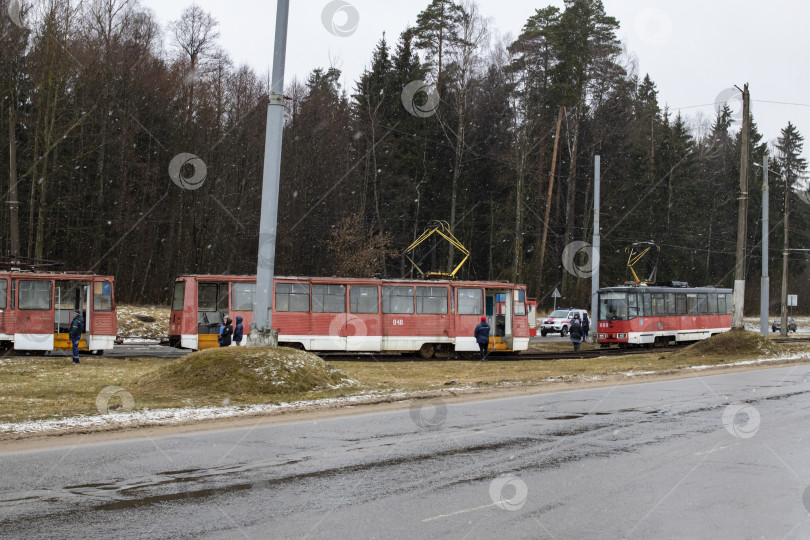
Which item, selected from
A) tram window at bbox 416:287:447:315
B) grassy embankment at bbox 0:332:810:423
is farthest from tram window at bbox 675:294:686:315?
grassy embankment at bbox 0:332:810:423

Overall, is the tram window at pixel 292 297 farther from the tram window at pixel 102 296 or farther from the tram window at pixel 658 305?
the tram window at pixel 658 305

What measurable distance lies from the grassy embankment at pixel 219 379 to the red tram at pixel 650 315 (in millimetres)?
14644

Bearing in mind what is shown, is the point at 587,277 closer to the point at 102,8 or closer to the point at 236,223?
the point at 236,223

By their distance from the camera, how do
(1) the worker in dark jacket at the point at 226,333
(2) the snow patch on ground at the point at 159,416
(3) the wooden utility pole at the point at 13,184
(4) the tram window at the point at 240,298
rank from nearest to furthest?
(2) the snow patch on ground at the point at 159,416, (1) the worker in dark jacket at the point at 226,333, (4) the tram window at the point at 240,298, (3) the wooden utility pole at the point at 13,184

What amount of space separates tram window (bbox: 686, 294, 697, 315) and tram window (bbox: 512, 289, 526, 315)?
13736mm

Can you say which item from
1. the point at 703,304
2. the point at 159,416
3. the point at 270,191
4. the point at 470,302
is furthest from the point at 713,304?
the point at 159,416

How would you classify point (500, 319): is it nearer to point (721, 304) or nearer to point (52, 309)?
point (52, 309)

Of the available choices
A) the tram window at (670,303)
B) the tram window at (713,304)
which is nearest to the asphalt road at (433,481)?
the tram window at (670,303)

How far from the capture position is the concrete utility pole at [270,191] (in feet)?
54.1

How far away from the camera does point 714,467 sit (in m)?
9.34

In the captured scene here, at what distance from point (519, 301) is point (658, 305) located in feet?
36.6

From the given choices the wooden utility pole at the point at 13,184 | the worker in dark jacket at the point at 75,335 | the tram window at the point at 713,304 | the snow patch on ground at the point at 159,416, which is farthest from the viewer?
the tram window at the point at 713,304

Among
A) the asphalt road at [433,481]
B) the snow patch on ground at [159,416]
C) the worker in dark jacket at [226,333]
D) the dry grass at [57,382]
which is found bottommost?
the dry grass at [57,382]

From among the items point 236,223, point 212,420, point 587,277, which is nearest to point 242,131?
point 236,223
